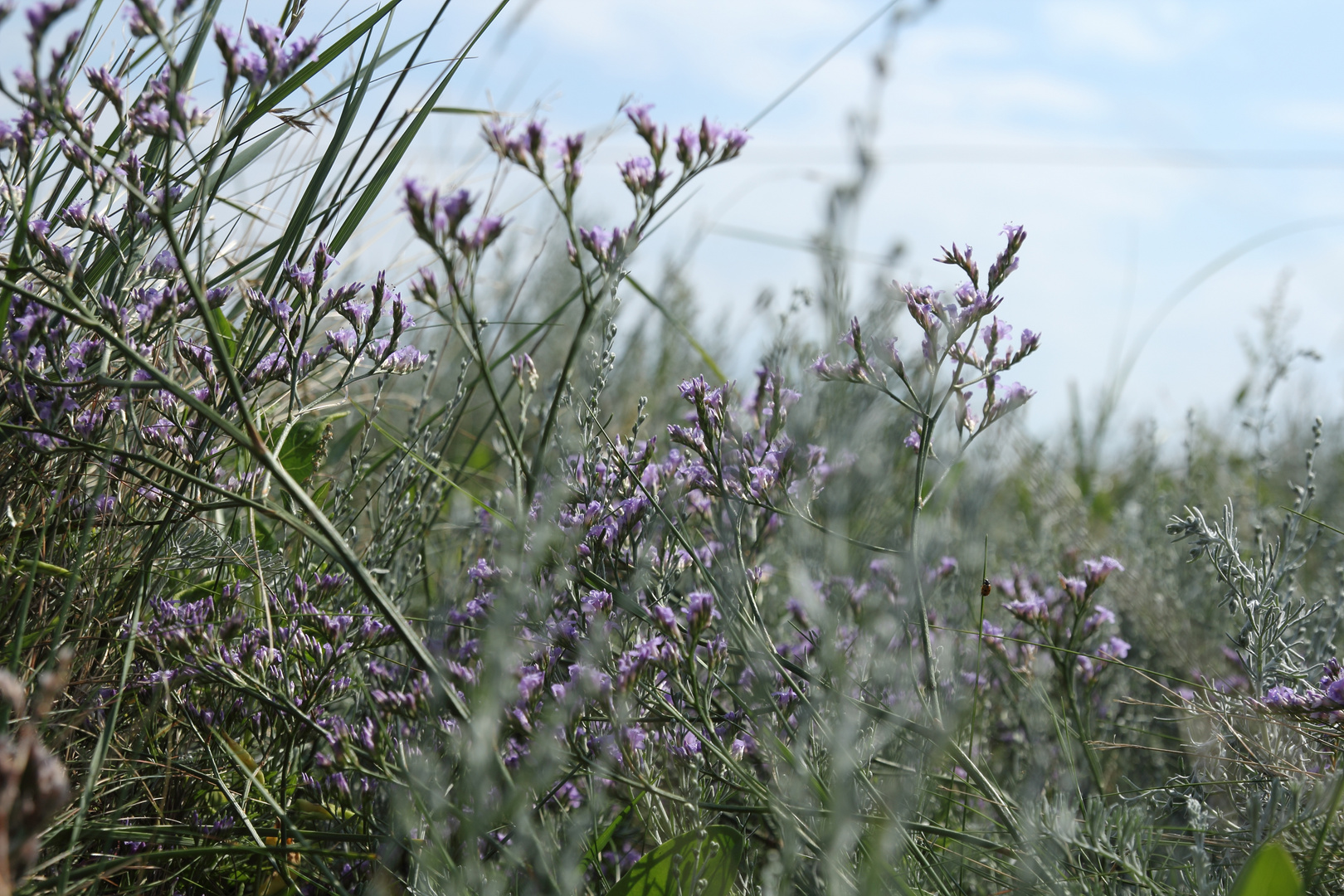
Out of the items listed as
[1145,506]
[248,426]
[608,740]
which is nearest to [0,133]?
Result: [248,426]

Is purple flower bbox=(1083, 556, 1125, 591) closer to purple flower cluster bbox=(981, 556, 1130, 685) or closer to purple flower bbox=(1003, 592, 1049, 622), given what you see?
purple flower cluster bbox=(981, 556, 1130, 685)

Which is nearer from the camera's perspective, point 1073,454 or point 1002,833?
point 1002,833

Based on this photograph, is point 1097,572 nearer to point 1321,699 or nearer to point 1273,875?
point 1321,699

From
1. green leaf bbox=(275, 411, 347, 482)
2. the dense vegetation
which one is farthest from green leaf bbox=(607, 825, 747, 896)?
green leaf bbox=(275, 411, 347, 482)

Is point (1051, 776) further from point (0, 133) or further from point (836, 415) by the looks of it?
point (0, 133)

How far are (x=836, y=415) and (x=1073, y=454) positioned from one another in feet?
13.9

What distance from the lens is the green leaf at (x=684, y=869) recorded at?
1.49 meters

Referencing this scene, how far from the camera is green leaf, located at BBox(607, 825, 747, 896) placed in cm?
149

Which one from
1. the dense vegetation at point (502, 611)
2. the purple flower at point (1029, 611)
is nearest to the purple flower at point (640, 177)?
the dense vegetation at point (502, 611)

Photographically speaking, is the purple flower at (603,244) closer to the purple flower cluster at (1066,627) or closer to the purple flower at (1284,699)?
the purple flower cluster at (1066,627)

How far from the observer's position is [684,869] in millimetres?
1522

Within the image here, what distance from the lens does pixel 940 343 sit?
1880 millimetres

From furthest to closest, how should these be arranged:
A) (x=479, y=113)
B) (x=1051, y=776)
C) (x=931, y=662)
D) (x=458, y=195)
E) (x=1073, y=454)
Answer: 1. (x=1073, y=454)
2. (x=479, y=113)
3. (x=1051, y=776)
4. (x=931, y=662)
5. (x=458, y=195)

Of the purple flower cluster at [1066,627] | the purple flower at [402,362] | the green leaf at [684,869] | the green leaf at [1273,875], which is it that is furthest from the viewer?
the purple flower cluster at [1066,627]
